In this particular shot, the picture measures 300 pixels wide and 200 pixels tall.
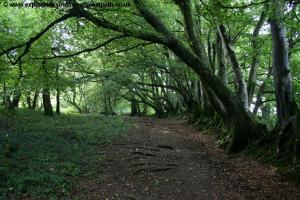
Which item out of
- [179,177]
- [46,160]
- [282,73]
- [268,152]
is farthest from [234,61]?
[46,160]

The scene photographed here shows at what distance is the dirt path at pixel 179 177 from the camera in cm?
756

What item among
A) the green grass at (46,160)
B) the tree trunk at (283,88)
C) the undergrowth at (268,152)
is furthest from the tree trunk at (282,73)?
the green grass at (46,160)

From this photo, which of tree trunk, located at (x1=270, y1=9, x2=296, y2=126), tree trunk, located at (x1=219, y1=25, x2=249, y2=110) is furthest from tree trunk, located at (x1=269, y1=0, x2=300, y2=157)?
tree trunk, located at (x1=219, y1=25, x2=249, y2=110)

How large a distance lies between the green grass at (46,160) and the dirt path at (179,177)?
1.50 ft

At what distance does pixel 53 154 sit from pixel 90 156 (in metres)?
1.15

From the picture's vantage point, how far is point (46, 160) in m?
9.13

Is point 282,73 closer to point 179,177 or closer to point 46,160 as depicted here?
point 179,177

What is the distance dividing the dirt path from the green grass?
1.50 ft

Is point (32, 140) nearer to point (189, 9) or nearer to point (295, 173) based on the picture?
point (189, 9)

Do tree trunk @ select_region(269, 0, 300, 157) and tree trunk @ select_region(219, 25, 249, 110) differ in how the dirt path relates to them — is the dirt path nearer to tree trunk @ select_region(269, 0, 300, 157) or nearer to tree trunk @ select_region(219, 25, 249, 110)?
tree trunk @ select_region(269, 0, 300, 157)

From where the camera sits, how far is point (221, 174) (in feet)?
30.4

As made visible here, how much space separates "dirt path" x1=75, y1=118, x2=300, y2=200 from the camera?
756cm

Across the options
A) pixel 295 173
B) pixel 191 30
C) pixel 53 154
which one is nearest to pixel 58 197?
pixel 53 154

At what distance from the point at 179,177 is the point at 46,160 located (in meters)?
3.83
